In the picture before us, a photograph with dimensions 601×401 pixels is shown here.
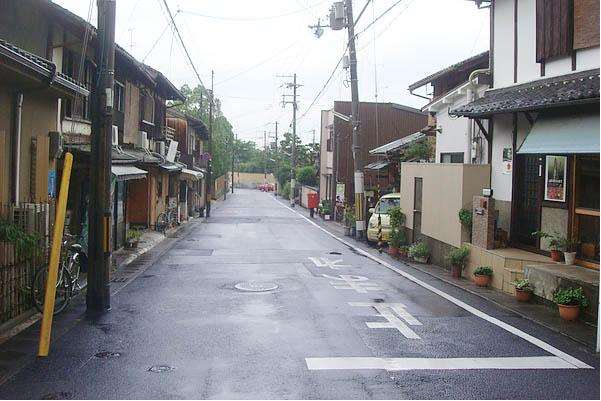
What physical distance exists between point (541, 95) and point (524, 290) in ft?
12.5

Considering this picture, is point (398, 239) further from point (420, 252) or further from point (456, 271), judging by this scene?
point (456, 271)

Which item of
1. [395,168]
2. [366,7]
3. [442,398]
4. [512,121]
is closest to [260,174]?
[395,168]

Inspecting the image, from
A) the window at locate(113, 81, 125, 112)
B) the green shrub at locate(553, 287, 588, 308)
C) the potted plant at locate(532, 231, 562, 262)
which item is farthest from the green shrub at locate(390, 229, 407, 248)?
the green shrub at locate(553, 287, 588, 308)

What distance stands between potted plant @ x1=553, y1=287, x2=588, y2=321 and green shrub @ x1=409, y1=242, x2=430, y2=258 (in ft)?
27.5

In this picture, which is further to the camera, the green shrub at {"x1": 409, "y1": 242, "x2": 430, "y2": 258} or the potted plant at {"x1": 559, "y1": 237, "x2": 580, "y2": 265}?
the green shrub at {"x1": 409, "y1": 242, "x2": 430, "y2": 258}

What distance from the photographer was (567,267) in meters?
12.0

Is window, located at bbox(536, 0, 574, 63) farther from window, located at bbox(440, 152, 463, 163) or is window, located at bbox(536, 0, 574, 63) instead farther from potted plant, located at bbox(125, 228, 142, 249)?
potted plant, located at bbox(125, 228, 142, 249)

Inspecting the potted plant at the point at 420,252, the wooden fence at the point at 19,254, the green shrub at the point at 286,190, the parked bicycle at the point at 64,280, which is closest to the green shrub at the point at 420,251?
the potted plant at the point at 420,252

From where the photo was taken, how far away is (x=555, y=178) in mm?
13391

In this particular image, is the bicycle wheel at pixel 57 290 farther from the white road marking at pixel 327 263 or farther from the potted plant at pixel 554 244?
the potted plant at pixel 554 244

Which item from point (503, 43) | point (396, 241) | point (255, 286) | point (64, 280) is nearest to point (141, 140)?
point (396, 241)

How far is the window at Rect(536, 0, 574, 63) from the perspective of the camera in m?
12.7

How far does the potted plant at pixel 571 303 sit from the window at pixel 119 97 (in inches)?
618

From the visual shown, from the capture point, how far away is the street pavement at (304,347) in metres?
6.71
